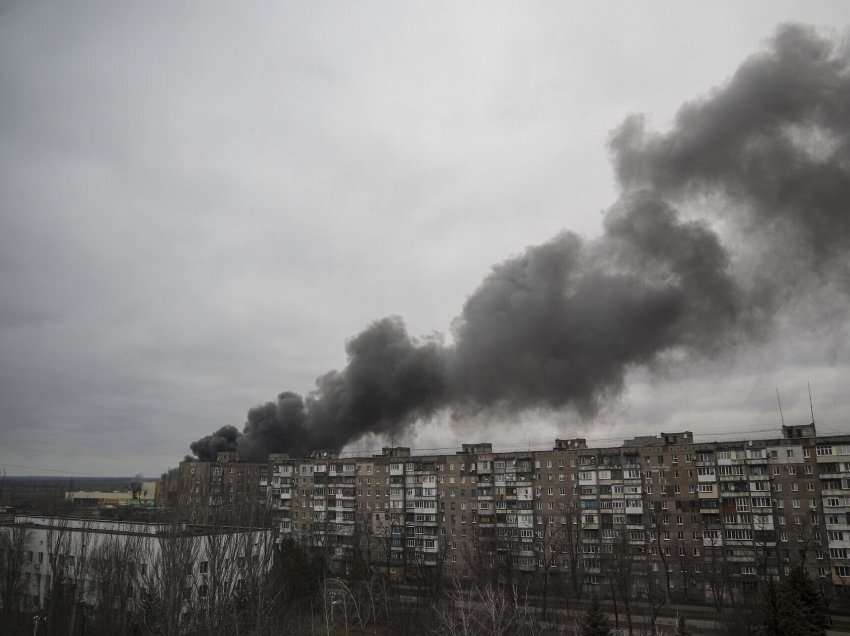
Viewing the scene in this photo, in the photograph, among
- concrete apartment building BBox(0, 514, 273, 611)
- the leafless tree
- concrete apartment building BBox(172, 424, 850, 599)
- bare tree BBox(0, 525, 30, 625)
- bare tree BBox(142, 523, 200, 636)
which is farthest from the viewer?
concrete apartment building BBox(172, 424, 850, 599)

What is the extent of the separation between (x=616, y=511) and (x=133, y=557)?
120 feet

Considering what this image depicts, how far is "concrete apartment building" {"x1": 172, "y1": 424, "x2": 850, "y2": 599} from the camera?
1706 inches

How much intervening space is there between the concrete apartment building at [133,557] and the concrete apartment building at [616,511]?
16024 millimetres

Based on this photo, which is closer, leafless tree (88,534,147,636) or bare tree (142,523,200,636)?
bare tree (142,523,200,636)

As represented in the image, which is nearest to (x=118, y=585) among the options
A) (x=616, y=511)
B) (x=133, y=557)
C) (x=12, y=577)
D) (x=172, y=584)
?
(x=133, y=557)

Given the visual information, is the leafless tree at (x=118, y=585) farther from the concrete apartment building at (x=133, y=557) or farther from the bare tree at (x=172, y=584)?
the bare tree at (x=172, y=584)

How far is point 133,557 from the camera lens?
2883 cm

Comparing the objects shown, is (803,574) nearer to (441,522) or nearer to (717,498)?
(717,498)

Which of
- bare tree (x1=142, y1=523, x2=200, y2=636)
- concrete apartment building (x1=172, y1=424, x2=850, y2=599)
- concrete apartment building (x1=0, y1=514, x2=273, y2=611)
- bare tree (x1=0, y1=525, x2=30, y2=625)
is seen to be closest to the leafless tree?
concrete apartment building (x1=0, y1=514, x2=273, y2=611)

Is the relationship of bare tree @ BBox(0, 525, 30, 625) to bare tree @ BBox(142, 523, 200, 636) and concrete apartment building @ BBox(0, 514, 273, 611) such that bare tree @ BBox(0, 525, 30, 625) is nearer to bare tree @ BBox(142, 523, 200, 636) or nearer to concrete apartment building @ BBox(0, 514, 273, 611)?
concrete apartment building @ BBox(0, 514, 273, 611)

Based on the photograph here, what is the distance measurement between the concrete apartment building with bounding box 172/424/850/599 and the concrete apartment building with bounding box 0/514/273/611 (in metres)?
16.0

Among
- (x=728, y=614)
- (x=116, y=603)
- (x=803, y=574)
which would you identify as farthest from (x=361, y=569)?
(x=803, y=574)

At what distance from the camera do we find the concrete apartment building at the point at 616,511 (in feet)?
142

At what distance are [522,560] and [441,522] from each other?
8.58 m
